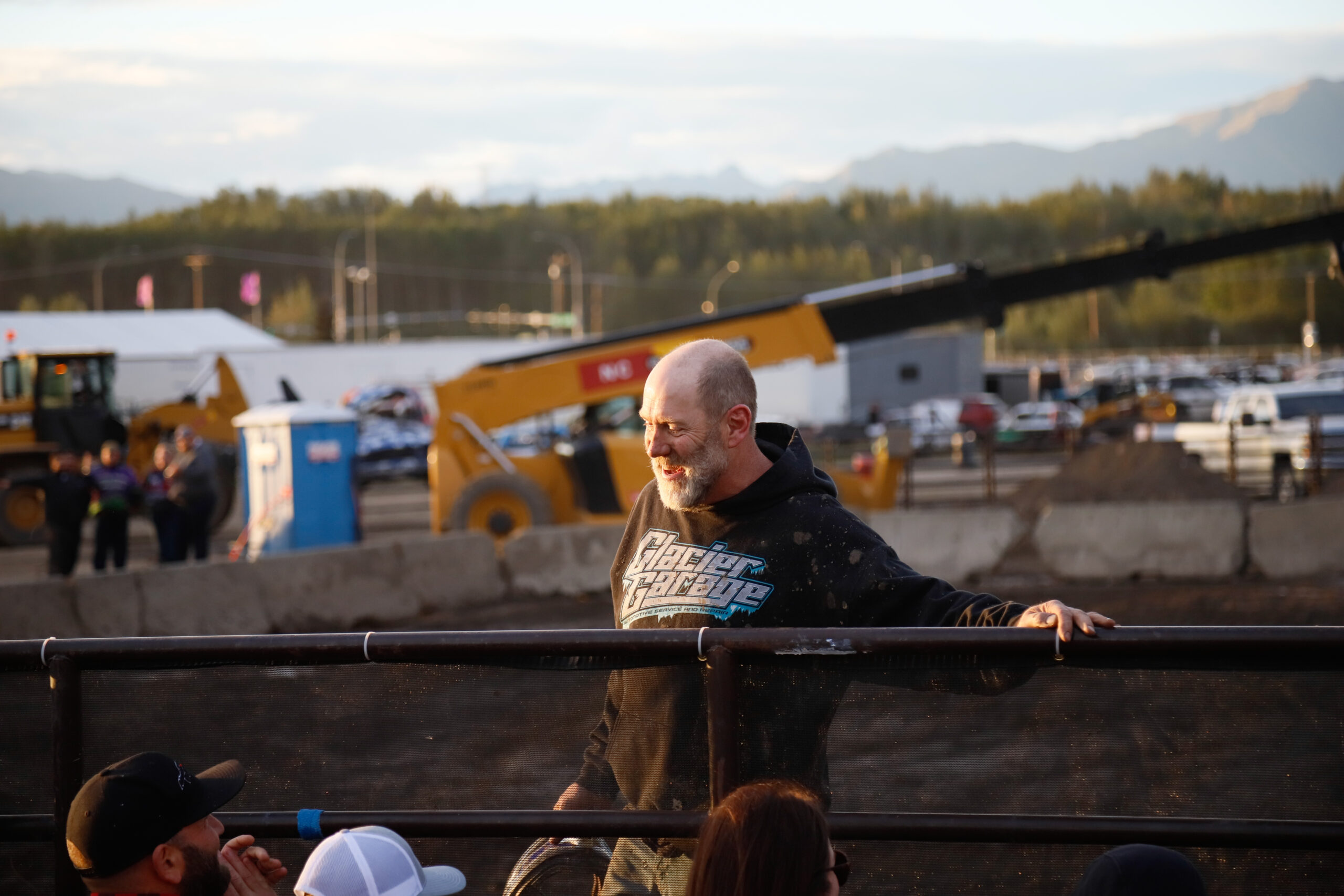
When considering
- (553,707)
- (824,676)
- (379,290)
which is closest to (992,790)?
(824,676)

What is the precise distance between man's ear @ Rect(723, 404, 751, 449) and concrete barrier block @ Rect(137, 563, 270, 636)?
879 cm

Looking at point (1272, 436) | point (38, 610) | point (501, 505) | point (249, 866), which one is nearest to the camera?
point (249, 866)

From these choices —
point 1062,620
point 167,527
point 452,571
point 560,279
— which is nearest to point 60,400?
point 167,527

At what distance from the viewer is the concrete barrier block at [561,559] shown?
13.6 m

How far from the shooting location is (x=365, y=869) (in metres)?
2.64

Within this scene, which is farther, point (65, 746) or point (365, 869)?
point (65, 746)

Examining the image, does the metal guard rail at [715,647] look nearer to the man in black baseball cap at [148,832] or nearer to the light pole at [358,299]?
the man in black baseball cap at [148,832]

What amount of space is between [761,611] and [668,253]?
147449 millimetres

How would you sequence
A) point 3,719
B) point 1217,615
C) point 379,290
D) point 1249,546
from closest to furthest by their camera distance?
1. point 3,719
2. point 1217,615
3. point 1249,546
4. point 379,290

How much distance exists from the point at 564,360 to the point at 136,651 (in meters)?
13.1

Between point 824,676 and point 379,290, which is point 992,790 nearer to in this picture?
point 824,676

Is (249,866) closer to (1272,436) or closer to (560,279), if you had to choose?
(1272,436)

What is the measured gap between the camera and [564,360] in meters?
16.1

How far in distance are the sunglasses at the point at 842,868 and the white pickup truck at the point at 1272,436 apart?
1843 cm
